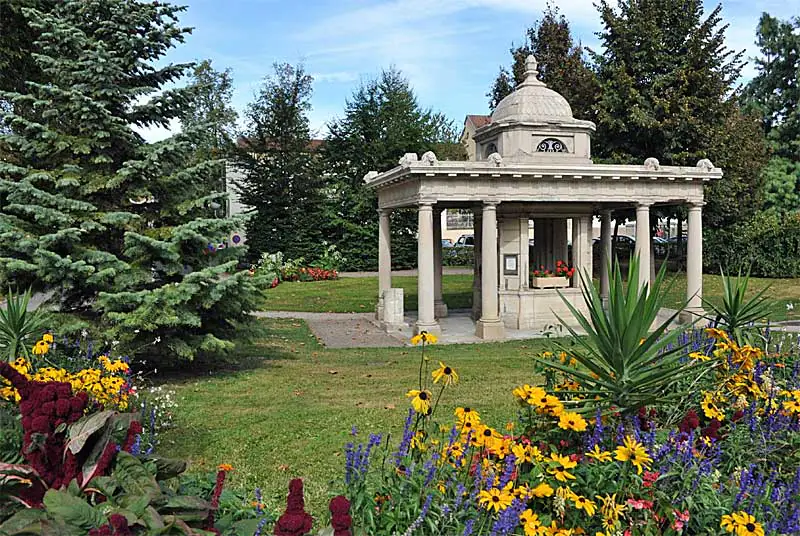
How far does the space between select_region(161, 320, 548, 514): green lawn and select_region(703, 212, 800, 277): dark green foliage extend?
19776mm

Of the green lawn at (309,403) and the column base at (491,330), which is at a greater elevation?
the column base at (491,330)

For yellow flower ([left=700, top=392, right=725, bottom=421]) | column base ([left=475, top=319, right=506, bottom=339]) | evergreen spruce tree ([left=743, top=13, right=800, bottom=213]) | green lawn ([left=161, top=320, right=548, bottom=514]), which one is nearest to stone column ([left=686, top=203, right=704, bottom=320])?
column base ([left=475, top=319, right=506, bottom=339])

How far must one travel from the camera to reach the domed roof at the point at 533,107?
14922 millimetres

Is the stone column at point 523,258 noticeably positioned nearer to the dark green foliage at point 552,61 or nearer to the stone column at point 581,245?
the stone column at point 581,245

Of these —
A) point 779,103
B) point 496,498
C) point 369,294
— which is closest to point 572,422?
point 496,498

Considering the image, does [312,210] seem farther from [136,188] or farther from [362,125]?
[136,188]

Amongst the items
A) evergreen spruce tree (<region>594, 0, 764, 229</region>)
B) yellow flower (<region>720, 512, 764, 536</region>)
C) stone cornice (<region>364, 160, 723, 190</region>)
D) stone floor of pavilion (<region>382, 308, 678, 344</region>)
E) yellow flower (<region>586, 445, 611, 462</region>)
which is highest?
evergreen spruce tree (<region>594, 0, 764, 229</region>)

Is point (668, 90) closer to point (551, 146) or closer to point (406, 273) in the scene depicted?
point (551, 146)

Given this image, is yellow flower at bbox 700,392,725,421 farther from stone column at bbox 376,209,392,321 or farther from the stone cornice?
stone column at bbox 376,209,392,321

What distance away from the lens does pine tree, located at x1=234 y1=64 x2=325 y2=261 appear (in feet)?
108

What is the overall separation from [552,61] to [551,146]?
19548 mm

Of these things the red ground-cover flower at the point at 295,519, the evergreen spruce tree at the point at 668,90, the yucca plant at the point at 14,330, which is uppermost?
the evergreen spruce tree at the point at 668,90

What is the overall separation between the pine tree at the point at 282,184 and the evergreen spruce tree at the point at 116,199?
23.3 metres

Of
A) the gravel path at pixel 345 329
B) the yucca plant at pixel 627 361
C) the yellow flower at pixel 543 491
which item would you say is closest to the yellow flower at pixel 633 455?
the yellow flower at pixel 543 491
